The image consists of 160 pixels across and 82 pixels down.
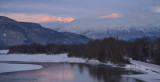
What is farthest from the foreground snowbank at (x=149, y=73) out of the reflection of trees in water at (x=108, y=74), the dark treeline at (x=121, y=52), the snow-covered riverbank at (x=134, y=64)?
the dark treeline at (x=121, y=52)

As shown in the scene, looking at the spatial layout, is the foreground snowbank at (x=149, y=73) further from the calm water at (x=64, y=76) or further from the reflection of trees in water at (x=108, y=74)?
the reflection of trees in water at (x=108, y=74)

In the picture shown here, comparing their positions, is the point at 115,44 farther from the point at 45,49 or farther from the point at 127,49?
the point at 45,49

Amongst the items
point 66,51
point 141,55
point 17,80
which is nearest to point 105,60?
point 141,55

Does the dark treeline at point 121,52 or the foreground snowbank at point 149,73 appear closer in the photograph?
the foreground snowbank at point 149,73

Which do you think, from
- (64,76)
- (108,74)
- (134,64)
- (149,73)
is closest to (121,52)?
(134,64)

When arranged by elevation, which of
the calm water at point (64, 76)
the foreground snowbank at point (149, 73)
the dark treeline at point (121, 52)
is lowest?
the calm water at point (64, 76)

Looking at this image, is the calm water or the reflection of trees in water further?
the reflection of trees in water

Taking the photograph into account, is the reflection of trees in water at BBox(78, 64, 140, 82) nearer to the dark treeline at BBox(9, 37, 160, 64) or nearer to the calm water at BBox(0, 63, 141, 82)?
the calm water at BBox(0, 63, 141, 82)

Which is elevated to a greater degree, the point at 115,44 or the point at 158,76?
the point at 115,44

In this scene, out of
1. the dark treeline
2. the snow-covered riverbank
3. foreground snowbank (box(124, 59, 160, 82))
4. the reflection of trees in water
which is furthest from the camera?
the dark treeline

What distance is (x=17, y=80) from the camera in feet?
134

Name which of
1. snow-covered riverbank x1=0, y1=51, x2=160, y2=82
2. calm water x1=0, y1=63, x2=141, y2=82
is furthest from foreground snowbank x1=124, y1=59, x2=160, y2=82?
calm water x1=0, y1=63, x2=141, y2=82

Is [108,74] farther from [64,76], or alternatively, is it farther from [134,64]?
[134,64]

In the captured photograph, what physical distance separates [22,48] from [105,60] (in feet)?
286
